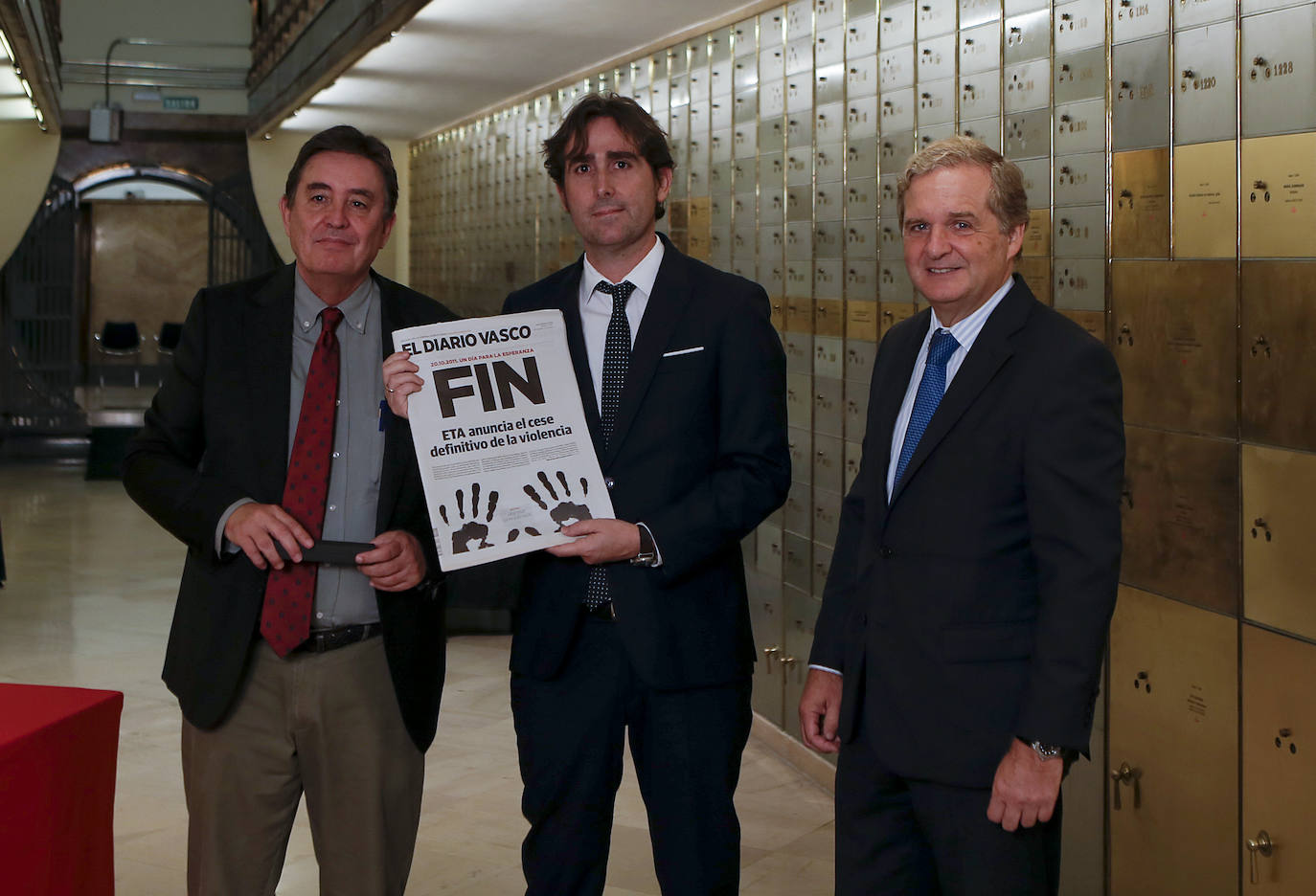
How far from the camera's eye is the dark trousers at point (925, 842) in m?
1.75

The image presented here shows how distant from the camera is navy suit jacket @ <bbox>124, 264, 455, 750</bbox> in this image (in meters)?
2.09

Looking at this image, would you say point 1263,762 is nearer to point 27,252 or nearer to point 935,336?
point 935,336

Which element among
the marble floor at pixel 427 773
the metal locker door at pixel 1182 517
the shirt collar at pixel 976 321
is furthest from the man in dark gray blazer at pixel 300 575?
the metal locker door at pixel 1182 517

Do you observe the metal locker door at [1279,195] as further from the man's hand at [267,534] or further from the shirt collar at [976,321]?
the man's hand at [267,534]

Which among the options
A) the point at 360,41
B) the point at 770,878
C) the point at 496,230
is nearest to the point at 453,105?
the point at 496,230

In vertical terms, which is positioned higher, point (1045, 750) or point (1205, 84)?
point (1205, 84)

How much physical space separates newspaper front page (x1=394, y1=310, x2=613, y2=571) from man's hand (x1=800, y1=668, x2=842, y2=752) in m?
0.43

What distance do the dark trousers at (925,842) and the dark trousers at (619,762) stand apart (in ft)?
0.78

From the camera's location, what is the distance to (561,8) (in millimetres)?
4836

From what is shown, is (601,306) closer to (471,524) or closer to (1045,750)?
(471,524)

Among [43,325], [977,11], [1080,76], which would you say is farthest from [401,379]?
[43,325]

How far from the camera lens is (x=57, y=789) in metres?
1.94

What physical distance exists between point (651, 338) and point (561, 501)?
0.32 meters

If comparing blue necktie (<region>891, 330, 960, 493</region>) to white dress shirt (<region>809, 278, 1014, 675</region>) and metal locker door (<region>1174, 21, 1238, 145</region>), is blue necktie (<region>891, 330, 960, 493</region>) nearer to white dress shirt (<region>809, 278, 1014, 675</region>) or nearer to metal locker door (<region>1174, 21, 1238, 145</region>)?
white dress shirt (<region>809, 278, 1014, 675</region>)
